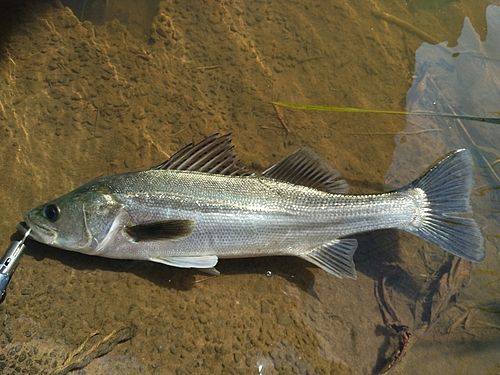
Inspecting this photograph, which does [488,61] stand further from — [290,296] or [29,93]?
[29,93]

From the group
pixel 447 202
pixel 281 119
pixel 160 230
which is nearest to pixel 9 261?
pixel 160 230

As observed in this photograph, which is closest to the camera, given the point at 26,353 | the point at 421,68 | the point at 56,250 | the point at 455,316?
the point at 26,353

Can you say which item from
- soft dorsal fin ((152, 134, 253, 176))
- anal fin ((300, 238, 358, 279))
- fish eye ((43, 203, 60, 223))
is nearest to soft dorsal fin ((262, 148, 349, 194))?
soft dorsal fin ((152, 134, 253, 176))

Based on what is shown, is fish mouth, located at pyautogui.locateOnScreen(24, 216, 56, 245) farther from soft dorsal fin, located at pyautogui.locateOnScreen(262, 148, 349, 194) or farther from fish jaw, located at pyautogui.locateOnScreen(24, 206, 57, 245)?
soft dorsal fin, located at pyautogui.locateOnScreen(262, 148, 349, 194)

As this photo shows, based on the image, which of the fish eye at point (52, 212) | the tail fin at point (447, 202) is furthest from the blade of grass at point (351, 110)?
the fish eye at point (52, 212)

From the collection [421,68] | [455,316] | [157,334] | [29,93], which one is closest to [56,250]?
[157,334]

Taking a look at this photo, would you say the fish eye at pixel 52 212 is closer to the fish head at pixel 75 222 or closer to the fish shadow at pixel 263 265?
the fish head at pixel 75 222

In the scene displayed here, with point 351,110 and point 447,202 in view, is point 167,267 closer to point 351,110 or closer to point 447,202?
point 351,110

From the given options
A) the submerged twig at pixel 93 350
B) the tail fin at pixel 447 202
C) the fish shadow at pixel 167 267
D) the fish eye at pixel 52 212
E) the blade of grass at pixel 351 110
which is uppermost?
the blade of grass at pixel 351 110
